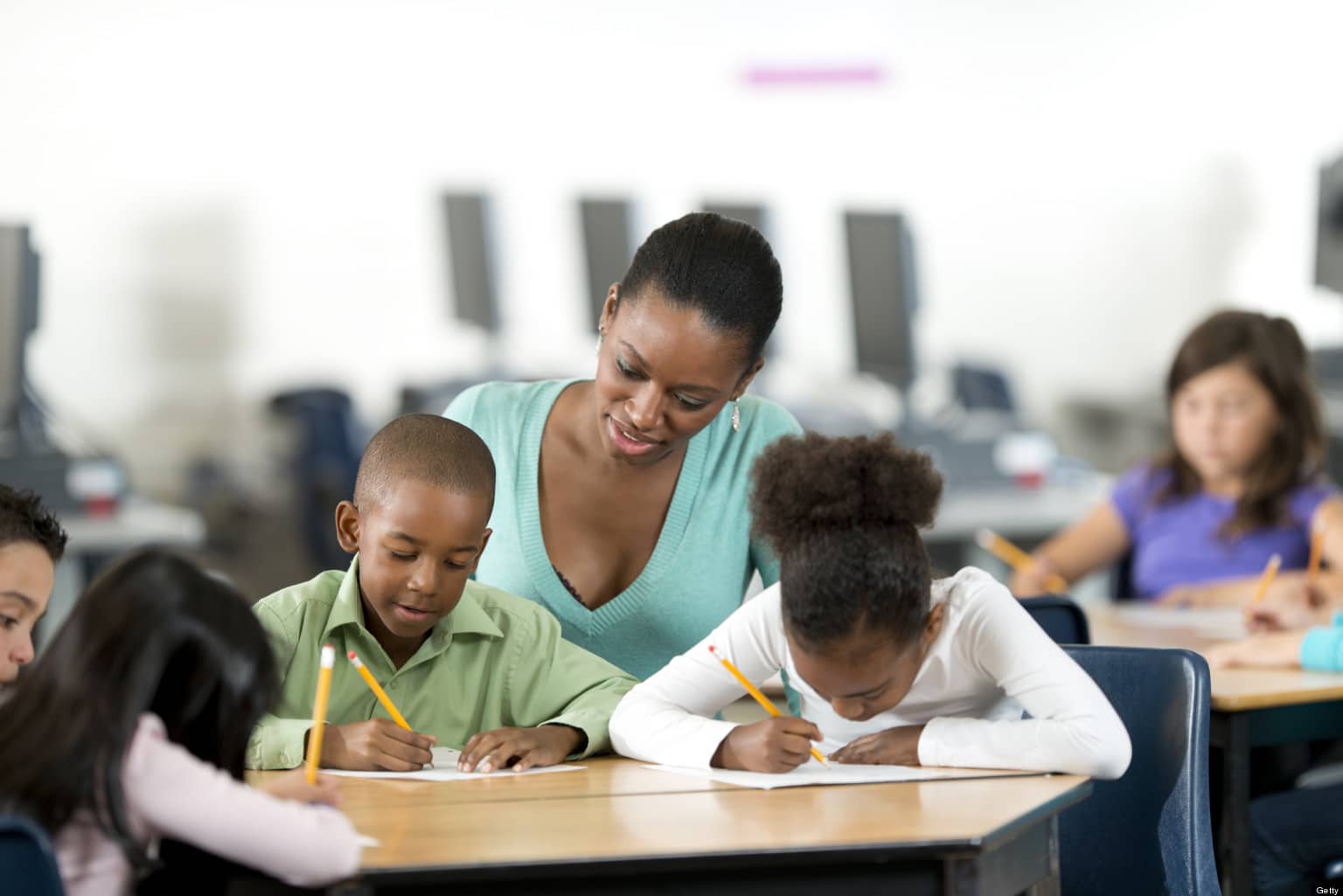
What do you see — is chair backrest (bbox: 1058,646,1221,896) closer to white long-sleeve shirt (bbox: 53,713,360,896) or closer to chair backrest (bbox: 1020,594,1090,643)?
chair backrest (bbox: 1020,594,1090,643)

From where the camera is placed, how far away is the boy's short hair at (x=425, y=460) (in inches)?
67.4

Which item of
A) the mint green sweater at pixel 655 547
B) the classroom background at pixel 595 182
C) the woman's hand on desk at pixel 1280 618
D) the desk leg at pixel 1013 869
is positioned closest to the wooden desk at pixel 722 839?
the desk leg at pixel 1013 869

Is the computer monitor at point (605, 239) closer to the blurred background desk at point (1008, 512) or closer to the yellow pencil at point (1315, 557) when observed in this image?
the blurred background desk at point (1008, 512)

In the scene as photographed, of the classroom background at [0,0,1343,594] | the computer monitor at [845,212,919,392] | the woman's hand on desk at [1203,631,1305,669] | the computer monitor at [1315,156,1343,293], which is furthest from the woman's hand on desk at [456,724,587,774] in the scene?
the classroom background at [0,0,1343,594]

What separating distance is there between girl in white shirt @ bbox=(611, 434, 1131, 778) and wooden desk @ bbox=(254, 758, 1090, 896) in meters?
0.07

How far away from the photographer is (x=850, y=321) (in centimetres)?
498

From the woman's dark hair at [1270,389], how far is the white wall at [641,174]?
11.2ft

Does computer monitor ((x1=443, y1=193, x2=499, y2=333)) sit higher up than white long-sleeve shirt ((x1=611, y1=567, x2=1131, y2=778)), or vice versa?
computer monitor ((x1=443, y1=193, x2=499, y2=333))

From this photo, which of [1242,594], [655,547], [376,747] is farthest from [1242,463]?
[376,747]

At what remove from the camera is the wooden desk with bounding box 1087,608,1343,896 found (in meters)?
2.10

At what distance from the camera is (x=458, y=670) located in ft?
5.76

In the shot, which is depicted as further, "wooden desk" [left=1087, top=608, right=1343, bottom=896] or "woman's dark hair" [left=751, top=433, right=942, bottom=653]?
"wooden desk" [left=1087, top=608, right=1343, bottom=896]

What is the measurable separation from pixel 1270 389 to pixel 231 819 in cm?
236

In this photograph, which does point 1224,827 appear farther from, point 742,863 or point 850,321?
point 850,321
